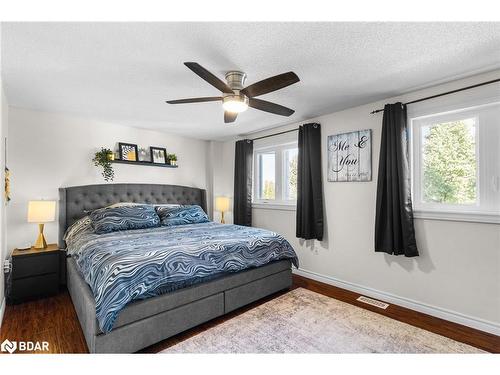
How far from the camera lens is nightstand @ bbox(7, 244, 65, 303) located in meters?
2.69

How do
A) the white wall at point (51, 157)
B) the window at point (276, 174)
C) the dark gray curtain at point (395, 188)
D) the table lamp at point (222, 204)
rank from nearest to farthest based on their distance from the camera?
the dark gray curtain at point (395, 188), the white wall at point (51, 157), the window at point (276, 174), the table lamp at point (222, 204)

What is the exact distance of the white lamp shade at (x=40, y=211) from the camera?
112 inches

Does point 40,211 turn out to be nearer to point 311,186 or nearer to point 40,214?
point 40,214

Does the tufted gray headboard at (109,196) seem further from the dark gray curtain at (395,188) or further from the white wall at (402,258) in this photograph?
the dark gray curtain at (395,188)

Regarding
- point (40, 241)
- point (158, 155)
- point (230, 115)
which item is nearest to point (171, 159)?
point (158, 155)

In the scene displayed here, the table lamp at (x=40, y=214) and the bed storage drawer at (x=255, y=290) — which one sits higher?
the table lamp at (x=40, y=214)

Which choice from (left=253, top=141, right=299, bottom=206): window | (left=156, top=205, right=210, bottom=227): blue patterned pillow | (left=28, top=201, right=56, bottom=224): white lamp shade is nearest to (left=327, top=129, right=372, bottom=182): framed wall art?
(left=253, top=141, right=299, bottom=206): window

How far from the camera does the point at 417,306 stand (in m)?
2.59

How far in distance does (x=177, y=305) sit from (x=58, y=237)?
231 cm

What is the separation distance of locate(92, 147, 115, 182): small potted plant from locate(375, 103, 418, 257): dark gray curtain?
3574 millimetres

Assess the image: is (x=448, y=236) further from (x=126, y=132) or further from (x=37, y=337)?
(x=126, y=132)

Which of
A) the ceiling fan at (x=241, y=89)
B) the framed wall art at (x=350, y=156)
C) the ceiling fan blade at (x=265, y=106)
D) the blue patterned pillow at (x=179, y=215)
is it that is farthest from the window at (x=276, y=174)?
the ceiling fan at (x=241, y=89)

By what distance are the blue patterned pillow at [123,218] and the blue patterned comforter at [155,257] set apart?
0.40ft

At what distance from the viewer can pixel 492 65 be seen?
2078mm
